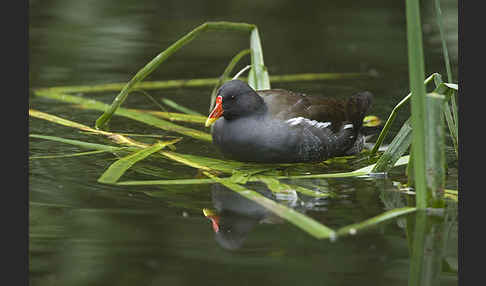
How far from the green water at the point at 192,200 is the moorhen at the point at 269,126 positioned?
15.0 inches

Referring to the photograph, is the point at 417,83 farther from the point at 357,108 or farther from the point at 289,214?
the point at 357,108

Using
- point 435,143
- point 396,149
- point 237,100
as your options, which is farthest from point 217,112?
point 435,143

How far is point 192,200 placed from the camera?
192 inches

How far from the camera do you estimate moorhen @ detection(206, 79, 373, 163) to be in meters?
5.59

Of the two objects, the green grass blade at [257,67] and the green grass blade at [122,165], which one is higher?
the green grass blade at [257,67]

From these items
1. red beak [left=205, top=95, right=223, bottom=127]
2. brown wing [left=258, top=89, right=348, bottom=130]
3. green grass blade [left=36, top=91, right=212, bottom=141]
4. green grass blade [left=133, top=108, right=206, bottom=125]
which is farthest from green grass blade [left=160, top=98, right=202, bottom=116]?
red beak [left=205, top=95, right=223, bottom=127]

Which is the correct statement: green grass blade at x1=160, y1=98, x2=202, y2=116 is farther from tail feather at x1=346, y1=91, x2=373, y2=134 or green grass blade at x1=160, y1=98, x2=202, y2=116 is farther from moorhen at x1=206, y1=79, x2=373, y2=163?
tail feather at x1=346, y1=91, x2=373, y2=134

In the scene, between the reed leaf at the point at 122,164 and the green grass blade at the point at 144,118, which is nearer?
the reed leaf at the point at 122,164

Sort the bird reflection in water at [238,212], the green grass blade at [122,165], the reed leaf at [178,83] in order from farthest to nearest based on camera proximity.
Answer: the reed leaf at [178,83], the green grass blade at [122,165], the bird reflection in water at [238,212]

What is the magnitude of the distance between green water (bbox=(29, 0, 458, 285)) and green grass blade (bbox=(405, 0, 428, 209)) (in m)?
0.34

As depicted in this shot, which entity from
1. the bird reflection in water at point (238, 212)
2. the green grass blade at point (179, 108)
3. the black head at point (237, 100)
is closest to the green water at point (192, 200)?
the bird reflection in water at point (238, 212)

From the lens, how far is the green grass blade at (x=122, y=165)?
513cm

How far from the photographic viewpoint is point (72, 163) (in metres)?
5.59

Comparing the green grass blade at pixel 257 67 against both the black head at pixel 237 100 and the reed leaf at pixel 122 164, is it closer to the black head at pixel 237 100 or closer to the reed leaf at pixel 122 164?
the black head at pixel 237 100
